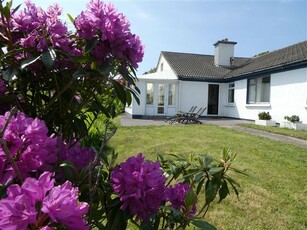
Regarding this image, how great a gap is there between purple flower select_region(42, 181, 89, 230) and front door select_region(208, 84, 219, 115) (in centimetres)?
2201

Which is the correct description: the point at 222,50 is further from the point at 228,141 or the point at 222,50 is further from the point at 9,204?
the point at 9,204

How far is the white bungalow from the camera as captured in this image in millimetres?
14320

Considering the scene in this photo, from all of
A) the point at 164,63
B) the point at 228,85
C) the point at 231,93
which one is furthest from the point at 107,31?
the point at 164,63

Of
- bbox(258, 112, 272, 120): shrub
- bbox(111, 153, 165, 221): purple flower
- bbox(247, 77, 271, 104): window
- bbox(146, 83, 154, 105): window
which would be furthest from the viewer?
bbox(146, 83, 154, 105): window

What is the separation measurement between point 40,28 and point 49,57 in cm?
21

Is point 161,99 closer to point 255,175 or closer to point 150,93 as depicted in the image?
point 150,93

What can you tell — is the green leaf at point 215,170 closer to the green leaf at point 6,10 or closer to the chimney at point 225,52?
the green leaf at point 6,10

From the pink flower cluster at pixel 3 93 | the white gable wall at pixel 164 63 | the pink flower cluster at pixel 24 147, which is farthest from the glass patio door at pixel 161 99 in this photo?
the pink flower cluster at pixel 24 147

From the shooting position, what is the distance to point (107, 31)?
1.21 meters

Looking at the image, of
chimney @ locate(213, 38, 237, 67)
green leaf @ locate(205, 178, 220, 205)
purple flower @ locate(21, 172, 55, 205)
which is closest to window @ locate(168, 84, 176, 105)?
chimney @ locate(213, 38, 237, 67)

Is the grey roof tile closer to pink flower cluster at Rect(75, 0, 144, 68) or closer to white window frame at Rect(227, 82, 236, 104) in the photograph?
white window frame at Rect(227, 82, 236, 104)

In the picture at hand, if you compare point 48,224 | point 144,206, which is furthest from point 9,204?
point 144,206

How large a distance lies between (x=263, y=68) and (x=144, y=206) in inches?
659

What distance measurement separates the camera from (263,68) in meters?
16.4
